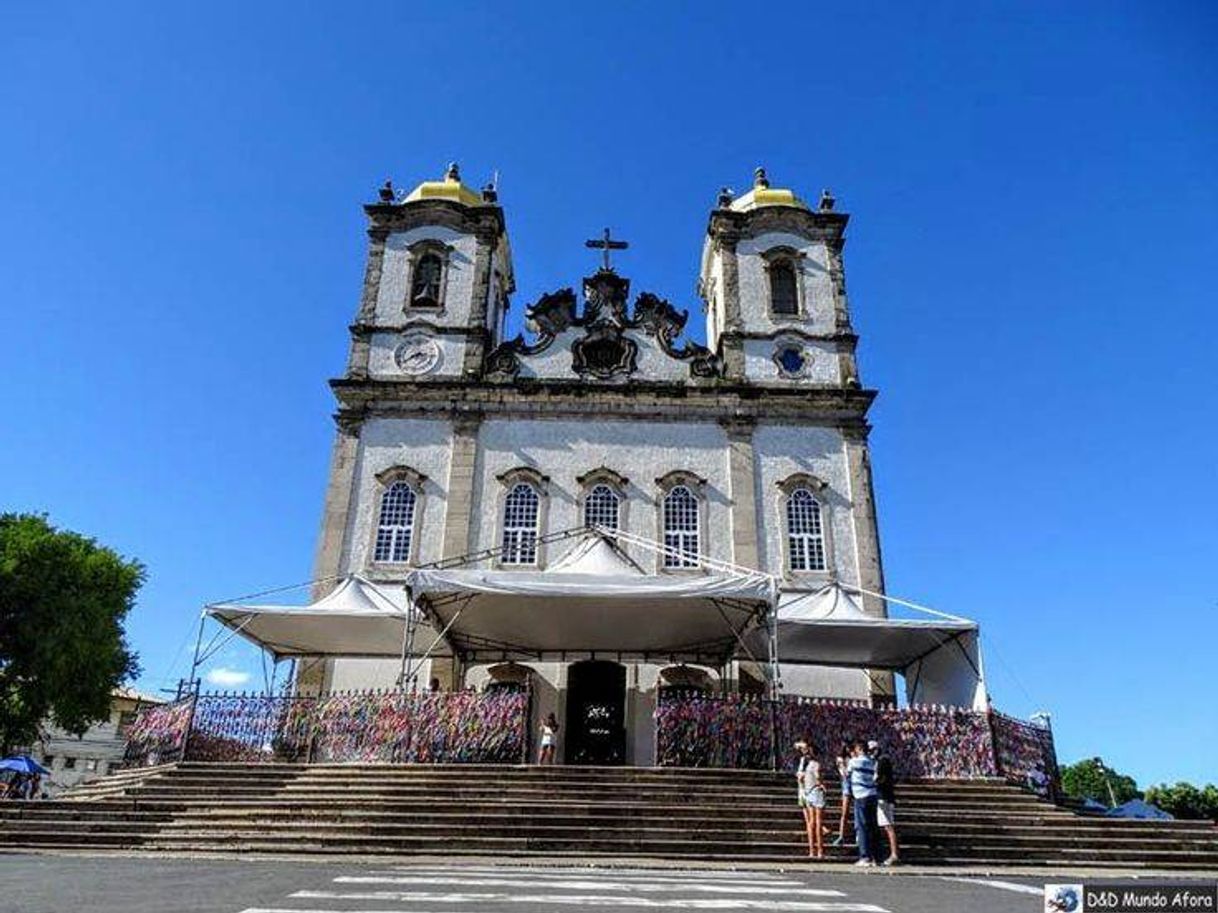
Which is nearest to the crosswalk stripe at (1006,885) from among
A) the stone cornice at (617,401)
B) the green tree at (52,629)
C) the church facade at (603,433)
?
the church facade at (603,433)

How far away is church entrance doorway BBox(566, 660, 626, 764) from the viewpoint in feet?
61.3

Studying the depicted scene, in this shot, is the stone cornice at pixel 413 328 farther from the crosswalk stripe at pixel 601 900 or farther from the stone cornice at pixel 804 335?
the crosswalk stripe at pixel 601 900

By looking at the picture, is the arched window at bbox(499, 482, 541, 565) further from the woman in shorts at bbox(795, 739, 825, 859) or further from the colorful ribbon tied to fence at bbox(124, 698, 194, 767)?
the woman in shorts at bbox(795, 739, 825, 859)

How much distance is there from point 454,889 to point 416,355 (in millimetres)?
18713

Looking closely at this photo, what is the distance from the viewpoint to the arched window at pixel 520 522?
20703mm

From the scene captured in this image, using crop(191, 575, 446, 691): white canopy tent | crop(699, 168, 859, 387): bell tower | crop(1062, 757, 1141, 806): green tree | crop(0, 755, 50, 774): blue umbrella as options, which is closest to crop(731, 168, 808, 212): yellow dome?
crop(699, 168, 859, 387): bell tower

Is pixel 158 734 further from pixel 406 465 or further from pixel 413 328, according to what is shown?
pixel 413 328

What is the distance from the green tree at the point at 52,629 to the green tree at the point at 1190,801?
57.7 m

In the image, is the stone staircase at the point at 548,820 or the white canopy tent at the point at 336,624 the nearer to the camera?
the stone staircase at the point at 548,820

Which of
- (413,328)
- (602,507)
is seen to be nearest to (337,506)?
(413,328)

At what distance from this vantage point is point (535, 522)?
833 inches

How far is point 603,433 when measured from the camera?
22.2 metres

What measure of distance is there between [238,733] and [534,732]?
6.15 m

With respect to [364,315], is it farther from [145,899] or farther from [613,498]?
[145,899]
